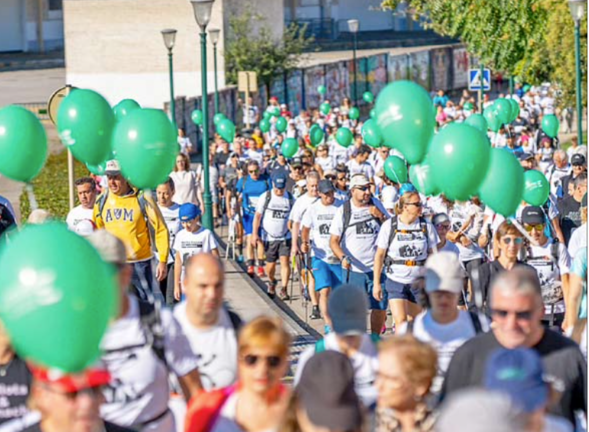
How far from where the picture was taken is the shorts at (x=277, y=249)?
19.2m

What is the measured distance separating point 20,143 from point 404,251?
3.55 metres

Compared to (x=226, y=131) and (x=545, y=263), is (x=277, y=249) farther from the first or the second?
(x=226, y=131)

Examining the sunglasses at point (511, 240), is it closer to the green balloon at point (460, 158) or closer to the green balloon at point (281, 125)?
the green balloon at point (460, 158)

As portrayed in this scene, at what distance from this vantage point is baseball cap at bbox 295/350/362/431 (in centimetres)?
643

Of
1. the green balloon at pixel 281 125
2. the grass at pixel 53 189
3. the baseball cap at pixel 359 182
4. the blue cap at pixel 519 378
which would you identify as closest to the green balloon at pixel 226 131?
the grass at pixel 53 189

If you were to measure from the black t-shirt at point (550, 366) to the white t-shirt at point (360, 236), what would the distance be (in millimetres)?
7048

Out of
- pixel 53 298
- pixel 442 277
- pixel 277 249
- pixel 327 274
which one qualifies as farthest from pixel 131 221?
pixel 53 298

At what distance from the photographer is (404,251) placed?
44.4 feet

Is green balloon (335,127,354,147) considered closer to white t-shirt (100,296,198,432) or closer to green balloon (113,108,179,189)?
green balloon (113,108,179,189)

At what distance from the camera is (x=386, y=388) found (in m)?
6.65

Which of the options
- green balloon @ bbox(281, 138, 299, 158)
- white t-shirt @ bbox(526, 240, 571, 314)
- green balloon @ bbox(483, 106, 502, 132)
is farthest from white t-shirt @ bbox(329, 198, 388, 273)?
green balloon @ bbox(483, 106, 502, 132)

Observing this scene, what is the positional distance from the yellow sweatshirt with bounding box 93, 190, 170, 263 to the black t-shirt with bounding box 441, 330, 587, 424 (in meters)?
5.99

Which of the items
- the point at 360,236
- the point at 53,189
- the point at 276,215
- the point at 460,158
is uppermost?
the point at 460,158

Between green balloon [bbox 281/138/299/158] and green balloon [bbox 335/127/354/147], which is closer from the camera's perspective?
green balloon [bbox 281/138/299/158]
